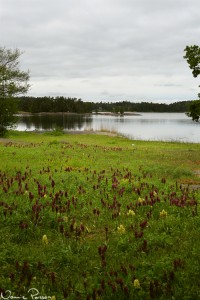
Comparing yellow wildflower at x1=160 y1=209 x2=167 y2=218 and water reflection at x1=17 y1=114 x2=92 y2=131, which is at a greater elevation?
water reflection at x1=17 y1=114 x2=92 y2=131

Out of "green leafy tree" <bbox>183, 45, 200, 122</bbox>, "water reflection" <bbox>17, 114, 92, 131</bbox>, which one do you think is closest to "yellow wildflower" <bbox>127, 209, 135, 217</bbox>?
"green leafy tree" <bbox>183, 45, 200, 122</bbox>

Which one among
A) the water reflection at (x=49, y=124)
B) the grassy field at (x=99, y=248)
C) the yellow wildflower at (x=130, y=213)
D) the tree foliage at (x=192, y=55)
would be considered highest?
the tree foliage at (x=192, y=55)

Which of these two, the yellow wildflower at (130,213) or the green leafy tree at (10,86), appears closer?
the yellow wildflower at (130,213)

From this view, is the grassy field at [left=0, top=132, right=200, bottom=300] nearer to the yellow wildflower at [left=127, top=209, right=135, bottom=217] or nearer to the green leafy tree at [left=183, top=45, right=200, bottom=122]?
the yellow wildflower at [left=127, top=209, right=135, bottom=217]

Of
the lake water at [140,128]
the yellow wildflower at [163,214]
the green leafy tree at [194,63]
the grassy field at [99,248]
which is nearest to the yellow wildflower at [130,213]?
the grassy field at [99,248]

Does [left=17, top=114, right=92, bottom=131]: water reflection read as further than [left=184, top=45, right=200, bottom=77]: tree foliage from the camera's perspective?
Yes

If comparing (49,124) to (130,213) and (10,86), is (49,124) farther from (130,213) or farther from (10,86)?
(130,213)

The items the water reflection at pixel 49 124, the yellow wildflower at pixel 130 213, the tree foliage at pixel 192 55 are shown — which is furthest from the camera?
the water reflection at pixel 49 124

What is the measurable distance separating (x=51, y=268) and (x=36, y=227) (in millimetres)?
1841

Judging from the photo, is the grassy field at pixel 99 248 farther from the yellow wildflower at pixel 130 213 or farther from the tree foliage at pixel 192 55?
the tree foliage at pixel 192 55

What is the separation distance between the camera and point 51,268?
5.25 meters

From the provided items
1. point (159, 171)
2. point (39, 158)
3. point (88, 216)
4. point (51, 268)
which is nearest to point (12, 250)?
point (51, 268)

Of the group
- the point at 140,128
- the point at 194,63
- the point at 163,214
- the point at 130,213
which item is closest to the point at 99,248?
the point at 130,213

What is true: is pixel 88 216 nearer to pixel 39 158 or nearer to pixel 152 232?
pixel 152 232
